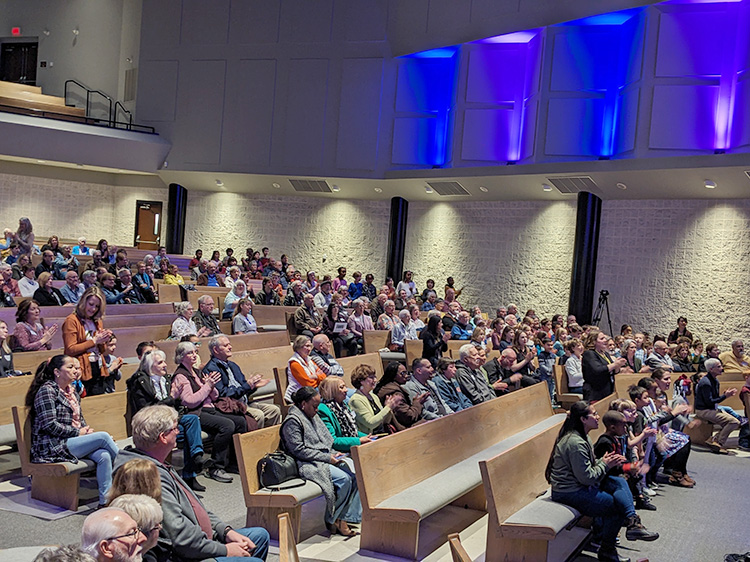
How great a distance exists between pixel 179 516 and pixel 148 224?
740 inches

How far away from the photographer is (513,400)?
6930 millimetres

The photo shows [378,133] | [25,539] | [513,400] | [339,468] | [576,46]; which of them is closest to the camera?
[25,539]

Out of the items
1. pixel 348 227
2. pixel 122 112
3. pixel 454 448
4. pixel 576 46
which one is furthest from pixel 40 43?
pixel 454 448

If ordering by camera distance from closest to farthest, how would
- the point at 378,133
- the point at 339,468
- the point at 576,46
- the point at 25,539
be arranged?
the point at 25,539, the point at 339,468, the point at 576,46, the point at 378,133

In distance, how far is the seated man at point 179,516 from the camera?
10.5 feet

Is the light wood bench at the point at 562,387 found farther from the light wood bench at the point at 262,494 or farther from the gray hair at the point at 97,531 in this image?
the gray hair at the point at 97,531

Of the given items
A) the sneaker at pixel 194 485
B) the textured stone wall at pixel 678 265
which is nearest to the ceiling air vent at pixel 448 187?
the textured stone wall at pixel 678 265

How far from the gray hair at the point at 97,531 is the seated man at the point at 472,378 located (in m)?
5.18

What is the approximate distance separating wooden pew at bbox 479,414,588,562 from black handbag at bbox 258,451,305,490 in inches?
45.9

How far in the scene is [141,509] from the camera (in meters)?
2.63

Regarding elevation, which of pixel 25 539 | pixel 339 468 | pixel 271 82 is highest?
pixel 271 82

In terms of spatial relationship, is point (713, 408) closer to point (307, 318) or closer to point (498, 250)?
point (307, 318)

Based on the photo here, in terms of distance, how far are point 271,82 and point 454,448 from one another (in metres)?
14.4

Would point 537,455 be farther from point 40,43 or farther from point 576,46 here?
point 40,43
